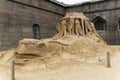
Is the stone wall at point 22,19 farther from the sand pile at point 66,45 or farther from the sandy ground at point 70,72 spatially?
the sandy ground at point 70,72

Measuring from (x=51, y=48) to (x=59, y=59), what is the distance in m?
0.94

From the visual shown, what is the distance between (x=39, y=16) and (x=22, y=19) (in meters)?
2.71

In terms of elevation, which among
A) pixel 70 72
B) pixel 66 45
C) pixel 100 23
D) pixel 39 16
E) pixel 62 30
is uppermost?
pixel 39 16

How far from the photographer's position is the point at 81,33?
38.7 feet

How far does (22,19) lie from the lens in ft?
51.0

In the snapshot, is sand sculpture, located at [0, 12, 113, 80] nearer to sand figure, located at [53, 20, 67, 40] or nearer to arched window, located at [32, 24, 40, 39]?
sand figure, located at [53, 20, 67, 40]

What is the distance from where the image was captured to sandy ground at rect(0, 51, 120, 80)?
6.97m

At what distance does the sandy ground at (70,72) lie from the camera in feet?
22.9

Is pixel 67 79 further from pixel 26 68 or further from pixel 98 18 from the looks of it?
pixel 98 18

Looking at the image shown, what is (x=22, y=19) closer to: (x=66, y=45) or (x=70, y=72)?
(x=66, y=45)

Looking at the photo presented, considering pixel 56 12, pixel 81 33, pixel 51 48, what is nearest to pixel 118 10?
pixel 56 12

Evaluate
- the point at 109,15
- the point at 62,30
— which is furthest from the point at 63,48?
the point at 109,15

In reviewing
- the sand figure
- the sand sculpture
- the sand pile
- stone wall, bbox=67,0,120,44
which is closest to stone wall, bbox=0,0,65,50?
the sand pile

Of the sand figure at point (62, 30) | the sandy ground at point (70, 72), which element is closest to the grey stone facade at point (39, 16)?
the sand figure at point (62, 30)
